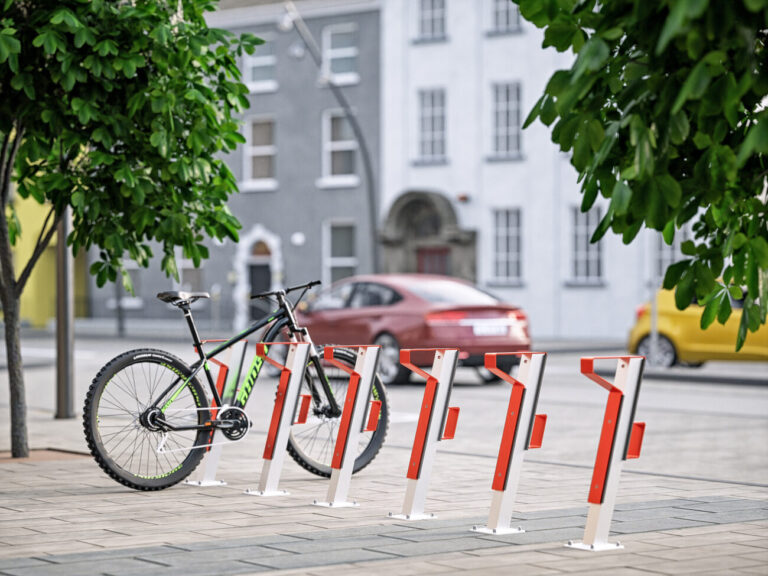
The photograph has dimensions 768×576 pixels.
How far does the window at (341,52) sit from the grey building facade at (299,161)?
3cm

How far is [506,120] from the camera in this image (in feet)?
116

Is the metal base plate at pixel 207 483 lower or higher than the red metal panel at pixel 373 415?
lower

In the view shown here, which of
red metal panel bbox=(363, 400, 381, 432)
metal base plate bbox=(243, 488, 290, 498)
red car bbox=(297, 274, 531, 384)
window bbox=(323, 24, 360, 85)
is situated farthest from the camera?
window bbox=(323, 24, 360, 85)

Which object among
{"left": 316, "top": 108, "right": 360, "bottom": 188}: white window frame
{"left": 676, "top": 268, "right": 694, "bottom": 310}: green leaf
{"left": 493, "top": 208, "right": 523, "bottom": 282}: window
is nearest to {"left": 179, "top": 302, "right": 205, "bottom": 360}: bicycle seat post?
{"left": 676, "top": 268, "right": 694, "bottom": 310}: green leaf

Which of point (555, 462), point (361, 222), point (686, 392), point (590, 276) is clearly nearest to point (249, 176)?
point (361, 222)

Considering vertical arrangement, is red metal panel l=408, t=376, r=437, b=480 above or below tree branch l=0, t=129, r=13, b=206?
below

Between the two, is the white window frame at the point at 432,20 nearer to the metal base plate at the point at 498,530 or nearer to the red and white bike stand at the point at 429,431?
the red and white bike stand at the point at 429,431

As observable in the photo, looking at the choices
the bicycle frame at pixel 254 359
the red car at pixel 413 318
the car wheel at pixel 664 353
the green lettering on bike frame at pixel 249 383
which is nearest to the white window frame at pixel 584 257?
the car wheel at pixel 664 353

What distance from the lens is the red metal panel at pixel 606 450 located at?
234 inches

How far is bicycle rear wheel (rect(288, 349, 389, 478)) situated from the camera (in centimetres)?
851

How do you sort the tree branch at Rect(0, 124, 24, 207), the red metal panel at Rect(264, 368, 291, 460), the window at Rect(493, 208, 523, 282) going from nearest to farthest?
the red metal panel at Rect(264, 368, 291, 460)
the tree branch at Rect(0, 124, 24, 207)
the window at Rect(493, 208, 523, 282)

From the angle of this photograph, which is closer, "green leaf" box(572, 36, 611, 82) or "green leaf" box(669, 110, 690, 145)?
"green leaf" box(572, 36, 611, 82)

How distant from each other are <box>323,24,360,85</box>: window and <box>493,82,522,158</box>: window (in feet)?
15.0

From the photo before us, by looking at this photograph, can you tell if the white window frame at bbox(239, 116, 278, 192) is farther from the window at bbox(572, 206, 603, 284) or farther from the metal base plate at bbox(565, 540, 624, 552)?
the metal base plate at bbox(565, 540, 624, 552)
